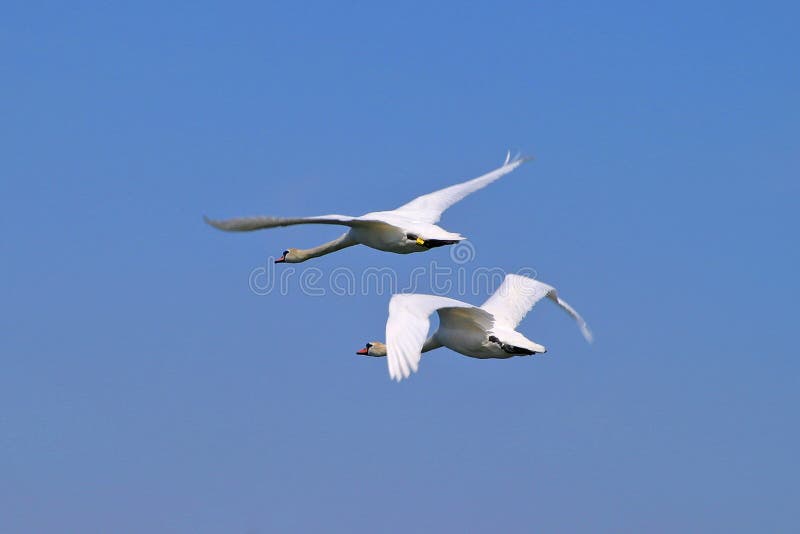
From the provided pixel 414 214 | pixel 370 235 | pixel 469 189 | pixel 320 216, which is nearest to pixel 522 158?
pixel 469 189

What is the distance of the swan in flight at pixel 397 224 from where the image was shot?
21312 mm

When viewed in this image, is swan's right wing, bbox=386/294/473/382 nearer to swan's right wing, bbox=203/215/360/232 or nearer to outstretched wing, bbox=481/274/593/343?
swan's right wing, bbox=203/215/360/232

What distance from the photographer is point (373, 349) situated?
29672mm

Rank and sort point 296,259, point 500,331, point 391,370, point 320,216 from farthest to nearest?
point 296,259 < point 500,331 < point 320,216 < point 391,370

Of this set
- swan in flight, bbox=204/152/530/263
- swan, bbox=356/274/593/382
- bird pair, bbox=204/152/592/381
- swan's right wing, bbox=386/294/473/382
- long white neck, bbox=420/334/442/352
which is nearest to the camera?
swan's right wing, bbox=386/294/473/382

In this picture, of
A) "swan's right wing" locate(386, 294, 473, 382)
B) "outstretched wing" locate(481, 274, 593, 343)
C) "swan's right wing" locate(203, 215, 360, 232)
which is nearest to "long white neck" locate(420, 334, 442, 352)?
"outstretched wing" locate(481, 274, 593, 343)

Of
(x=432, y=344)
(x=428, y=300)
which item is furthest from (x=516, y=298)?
(x=428, y=300)

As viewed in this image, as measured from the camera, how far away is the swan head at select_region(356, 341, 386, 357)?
2956 cm

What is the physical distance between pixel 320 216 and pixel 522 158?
9.68 m

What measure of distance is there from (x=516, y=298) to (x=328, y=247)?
421 centimetres

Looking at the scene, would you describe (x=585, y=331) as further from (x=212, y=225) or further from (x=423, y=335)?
(x=212, y=225)

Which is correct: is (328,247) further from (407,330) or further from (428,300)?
(407,330)

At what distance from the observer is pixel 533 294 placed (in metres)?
27.4

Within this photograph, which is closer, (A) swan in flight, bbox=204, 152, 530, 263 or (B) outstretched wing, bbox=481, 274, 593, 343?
(A) swan in flight, bbox=204, 152, 530, 263
